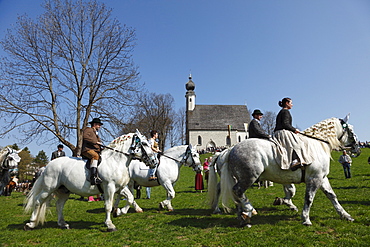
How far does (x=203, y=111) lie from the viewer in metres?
70.9

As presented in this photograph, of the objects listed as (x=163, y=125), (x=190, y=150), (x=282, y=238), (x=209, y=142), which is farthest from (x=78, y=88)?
(x=209, y=142)

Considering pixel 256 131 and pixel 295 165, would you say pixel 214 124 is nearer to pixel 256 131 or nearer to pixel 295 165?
pixel 256 131

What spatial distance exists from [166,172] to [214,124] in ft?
196

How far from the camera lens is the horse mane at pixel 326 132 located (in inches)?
260

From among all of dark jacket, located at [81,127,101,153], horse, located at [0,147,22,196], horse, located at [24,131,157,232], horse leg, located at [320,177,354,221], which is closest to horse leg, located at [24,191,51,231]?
horse, located at [24,131,157,232]

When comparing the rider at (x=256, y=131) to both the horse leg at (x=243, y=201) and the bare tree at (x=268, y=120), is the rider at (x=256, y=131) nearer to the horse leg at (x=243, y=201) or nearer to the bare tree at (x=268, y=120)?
the horse leg at (x=243, y=201)

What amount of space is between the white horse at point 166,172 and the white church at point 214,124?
181 ft

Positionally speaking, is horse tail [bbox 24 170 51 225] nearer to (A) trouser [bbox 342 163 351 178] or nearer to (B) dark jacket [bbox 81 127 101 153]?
(B) dark jacket [bbox 81 127 101 153]

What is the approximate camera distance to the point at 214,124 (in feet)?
224

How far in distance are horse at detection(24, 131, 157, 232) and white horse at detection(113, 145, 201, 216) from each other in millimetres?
1706

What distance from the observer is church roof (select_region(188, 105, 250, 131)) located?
221 feet

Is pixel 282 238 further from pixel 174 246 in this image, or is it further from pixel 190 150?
pixel 190 150

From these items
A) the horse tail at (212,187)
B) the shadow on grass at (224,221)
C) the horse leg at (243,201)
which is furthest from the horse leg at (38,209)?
the horse leg at (243,201)

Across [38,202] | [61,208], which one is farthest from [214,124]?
[38,202]
